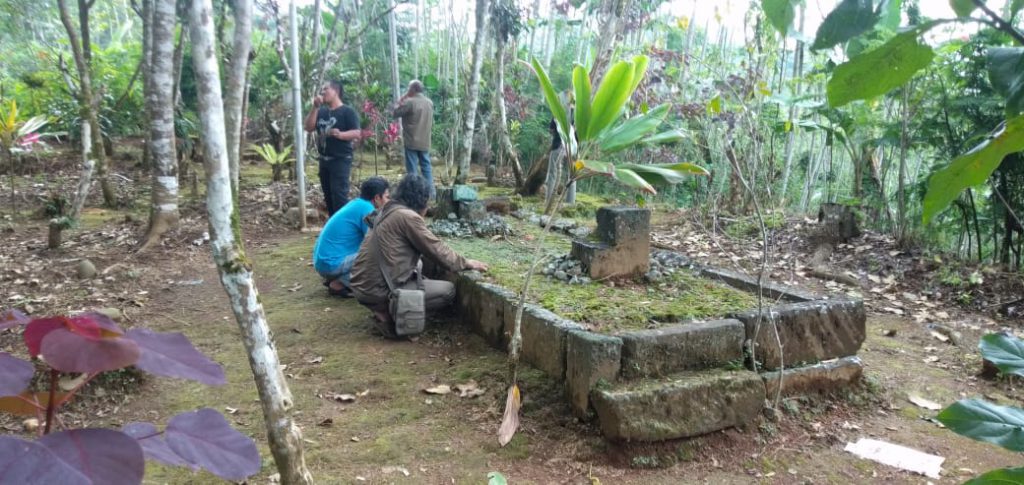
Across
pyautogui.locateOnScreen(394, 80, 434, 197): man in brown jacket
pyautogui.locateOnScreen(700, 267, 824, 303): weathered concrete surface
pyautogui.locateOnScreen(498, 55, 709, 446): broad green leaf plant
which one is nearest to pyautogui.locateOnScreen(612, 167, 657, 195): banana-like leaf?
pyautogui.locateOnScreen(498, 55, 709, 446): broad green leaf plant

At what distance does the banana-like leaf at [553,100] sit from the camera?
301 cm

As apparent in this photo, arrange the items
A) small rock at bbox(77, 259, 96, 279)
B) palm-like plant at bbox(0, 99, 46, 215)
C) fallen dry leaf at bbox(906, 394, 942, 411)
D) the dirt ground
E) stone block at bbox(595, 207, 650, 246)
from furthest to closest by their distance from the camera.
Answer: palm-like plant at bbox(0, 99, 46, 215) < small rock at bbox(77, 259, 96, 279) < stone block at bbox(595, 207, 650, 246) < fallen dry leaf at bbox(906, 394, 942, 411) < the dirt ground

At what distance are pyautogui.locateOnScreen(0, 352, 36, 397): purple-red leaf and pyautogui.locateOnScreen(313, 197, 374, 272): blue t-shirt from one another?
451 cm

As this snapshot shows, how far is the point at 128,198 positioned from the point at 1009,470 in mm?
9730

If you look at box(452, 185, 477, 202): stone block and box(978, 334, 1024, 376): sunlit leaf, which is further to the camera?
box(452, 185, 477, 202): stone block

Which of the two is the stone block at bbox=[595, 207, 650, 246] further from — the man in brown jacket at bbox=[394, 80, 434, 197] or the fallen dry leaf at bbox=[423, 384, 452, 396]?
the man in brown jacket at bbox=[394, 80, 434, 197]

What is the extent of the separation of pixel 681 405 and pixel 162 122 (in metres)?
5.42

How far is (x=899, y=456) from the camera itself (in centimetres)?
303

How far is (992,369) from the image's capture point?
13.1 feet

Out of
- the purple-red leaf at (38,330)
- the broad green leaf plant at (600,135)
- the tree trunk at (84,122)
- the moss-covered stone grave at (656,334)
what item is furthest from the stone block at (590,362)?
the tree trunk at (84,122)

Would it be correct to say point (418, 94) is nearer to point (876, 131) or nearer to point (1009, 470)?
point (876, 131)

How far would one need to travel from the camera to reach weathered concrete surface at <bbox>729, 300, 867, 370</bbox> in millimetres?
3461

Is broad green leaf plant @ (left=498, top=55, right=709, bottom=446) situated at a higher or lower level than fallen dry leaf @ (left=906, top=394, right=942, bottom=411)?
higher

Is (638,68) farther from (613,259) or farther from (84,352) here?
(84,352)
